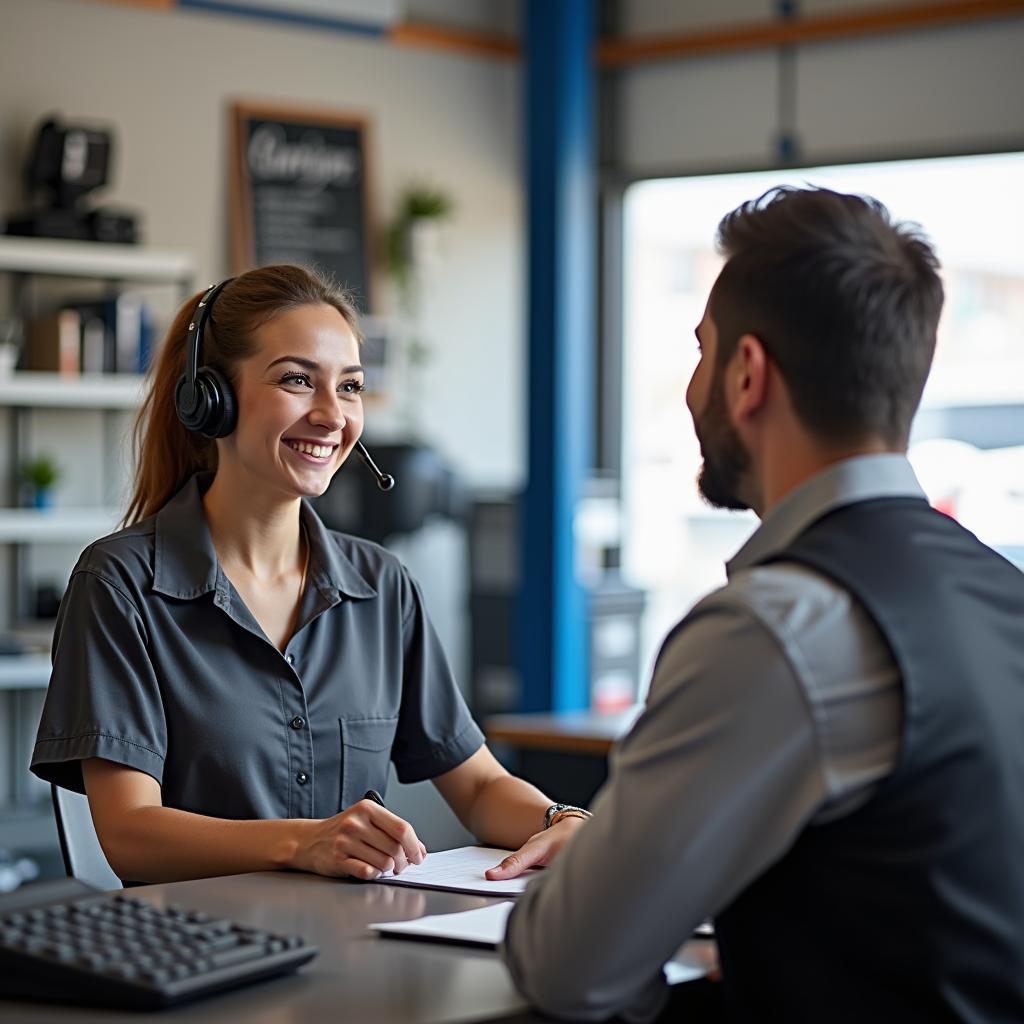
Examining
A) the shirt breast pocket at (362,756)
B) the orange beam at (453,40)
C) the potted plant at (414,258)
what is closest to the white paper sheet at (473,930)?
the shirt breast pocket at (362,756)

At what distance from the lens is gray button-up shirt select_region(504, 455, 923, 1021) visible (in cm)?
119

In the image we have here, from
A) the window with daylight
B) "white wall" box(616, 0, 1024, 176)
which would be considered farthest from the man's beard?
"white wall" box(616, 0, 1024, 176)

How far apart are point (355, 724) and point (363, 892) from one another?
0.51 meters

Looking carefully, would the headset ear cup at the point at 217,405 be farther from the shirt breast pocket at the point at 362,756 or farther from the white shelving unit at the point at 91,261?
the white shelving unit at the point at 91,261

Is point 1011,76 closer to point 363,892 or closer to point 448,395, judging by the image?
point 448,395

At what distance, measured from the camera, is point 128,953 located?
130 cm

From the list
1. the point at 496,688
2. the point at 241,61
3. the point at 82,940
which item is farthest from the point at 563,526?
the point at 82,940

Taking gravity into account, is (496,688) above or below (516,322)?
below

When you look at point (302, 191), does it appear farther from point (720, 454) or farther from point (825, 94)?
point (720, 454)

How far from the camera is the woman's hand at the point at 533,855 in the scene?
5.79 ft

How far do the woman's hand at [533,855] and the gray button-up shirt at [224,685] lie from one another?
1.22ft

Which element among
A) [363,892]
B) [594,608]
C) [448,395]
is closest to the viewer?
[363,892]

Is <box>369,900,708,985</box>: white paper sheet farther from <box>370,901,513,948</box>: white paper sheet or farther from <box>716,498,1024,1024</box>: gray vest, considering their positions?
<box>716,498,1024,1024</box>: gray vest

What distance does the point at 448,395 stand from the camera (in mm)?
7023
